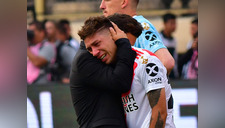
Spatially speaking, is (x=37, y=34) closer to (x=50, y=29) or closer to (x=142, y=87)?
(x=50, y=29)

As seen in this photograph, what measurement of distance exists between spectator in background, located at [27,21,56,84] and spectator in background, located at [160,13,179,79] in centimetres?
169

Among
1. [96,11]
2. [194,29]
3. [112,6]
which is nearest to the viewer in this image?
[112,6]

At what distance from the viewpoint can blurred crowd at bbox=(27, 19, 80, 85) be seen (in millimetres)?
6211

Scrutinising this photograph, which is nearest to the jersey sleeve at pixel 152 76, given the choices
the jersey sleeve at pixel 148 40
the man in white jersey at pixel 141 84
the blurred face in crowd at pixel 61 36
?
the man in white jersey at pixel 141 84

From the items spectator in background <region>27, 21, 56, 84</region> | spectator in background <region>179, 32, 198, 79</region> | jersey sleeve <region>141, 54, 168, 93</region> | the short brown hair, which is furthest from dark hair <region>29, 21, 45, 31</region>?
jersey sleeve <region>141, 54, 168, 93</region>

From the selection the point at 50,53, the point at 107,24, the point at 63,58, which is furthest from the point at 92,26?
the point at 50,53

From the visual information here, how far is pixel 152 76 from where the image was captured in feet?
6.66

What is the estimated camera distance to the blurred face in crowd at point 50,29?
250 inches

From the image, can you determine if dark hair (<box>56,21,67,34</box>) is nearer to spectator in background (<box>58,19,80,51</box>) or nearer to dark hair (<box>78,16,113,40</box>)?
spectator in background (<box>58,19,80,51</box>)

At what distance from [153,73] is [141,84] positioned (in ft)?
0.27

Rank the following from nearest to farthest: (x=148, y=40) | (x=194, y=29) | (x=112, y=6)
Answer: (x=148, y=40) < (x=112, y=6) < (x=194, y=29)

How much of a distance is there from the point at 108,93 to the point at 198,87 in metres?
3.96
